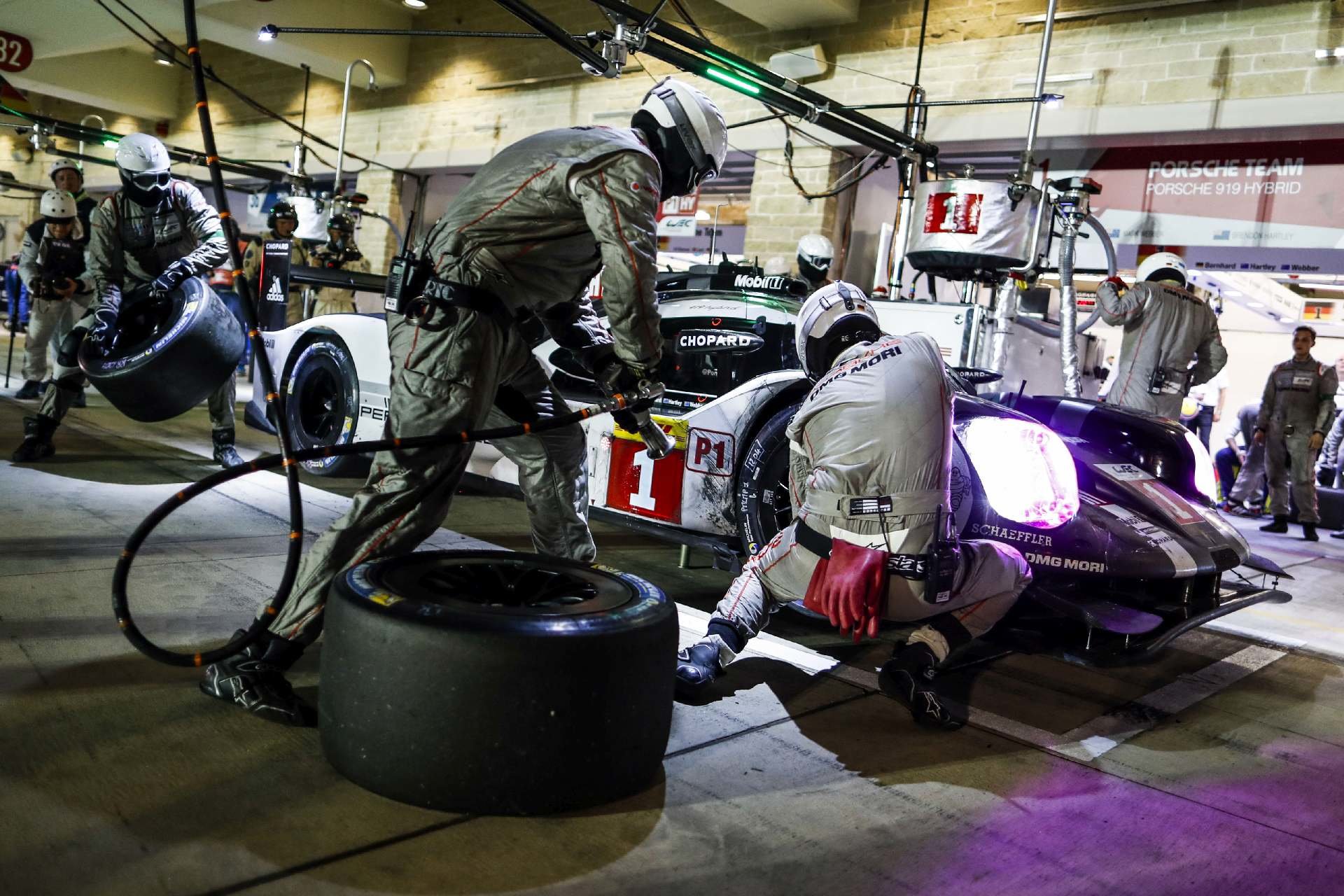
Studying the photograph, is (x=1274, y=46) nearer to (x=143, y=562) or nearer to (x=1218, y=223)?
(x=1218, y=223)

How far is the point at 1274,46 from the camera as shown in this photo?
9.12 m

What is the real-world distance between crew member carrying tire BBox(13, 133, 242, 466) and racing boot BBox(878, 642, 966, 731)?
4.59m

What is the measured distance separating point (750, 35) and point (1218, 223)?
5798 millimetres

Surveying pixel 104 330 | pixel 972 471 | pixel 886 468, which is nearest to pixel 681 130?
pixel 886 468

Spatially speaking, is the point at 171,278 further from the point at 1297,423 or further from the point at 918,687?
the point at 1297,423

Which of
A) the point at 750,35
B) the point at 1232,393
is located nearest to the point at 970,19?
the point at 750,35

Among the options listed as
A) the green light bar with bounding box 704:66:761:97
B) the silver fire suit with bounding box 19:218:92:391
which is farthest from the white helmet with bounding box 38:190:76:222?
the green light bar with bounding box 704:66:761:97

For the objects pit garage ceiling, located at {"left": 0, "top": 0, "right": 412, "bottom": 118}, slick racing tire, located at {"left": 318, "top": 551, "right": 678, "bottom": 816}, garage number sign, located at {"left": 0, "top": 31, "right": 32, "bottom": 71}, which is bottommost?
slick racing tire, located at {"left": 318, "top": 551, "right": 678, "bottom": 816}

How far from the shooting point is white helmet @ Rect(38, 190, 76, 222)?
864cm

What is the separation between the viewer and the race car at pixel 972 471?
138 inches

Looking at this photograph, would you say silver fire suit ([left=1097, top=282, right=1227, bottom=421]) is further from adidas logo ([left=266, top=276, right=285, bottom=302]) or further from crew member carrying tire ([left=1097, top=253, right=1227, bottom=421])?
adidas logo ([left=266, top=276, right=285, bottom=302])

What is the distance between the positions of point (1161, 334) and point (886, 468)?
5473 millimetres

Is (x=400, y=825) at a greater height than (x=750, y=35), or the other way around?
(x=750, y=35)

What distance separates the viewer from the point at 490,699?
2072mm
